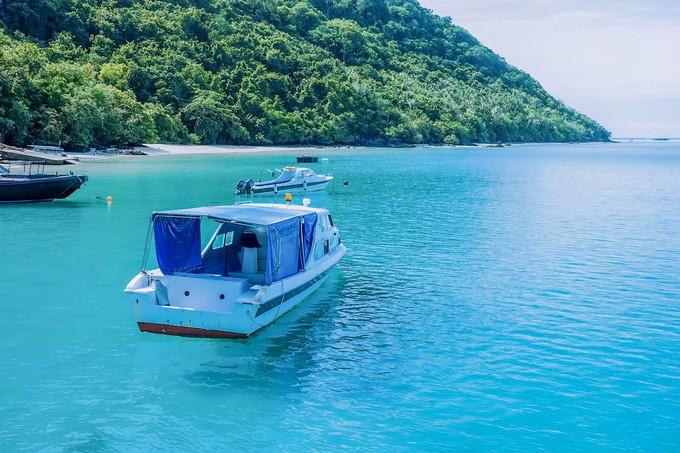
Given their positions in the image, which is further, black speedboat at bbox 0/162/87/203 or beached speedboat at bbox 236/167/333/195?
beached speedboat at bbox 236/167/333/195

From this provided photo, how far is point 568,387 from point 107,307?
14.4 m

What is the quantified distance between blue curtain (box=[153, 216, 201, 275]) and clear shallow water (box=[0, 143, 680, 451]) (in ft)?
7.33

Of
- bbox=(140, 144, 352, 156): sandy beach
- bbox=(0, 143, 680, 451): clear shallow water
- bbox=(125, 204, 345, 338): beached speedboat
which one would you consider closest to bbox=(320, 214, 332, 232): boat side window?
bbox=(125, 204, 345, 338): beached speedboat

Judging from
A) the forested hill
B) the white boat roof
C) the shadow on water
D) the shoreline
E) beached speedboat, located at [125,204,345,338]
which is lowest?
the shadow on water

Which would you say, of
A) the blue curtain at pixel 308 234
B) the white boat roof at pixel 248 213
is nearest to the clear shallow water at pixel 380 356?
the blue curtain at pixel 308 234

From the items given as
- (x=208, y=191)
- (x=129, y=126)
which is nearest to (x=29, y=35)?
(x=129, y=126)

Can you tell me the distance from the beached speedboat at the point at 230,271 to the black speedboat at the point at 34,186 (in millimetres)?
26658

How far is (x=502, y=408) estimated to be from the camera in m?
14.3

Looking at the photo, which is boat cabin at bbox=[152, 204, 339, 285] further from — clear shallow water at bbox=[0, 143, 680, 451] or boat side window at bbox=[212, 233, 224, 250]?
clear shallow water at bbox=[0, 143, 680, 451]

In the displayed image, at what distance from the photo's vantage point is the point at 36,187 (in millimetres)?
44188

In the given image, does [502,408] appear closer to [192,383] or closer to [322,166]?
[192,383]

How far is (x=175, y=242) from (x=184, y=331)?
3.05 meters

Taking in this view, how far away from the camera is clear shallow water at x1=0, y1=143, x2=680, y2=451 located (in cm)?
1323

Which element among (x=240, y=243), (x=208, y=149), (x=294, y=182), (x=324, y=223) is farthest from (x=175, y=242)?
(x=208, y=149)
